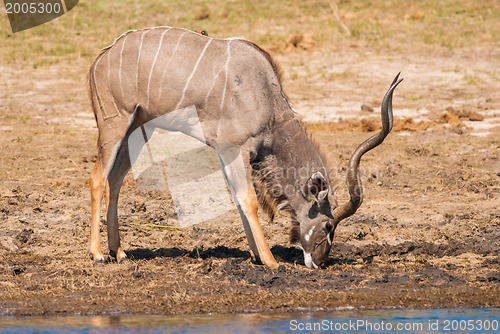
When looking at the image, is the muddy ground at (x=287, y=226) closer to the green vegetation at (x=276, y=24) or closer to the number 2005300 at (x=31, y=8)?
the green vegetation at (x=276, y=24)

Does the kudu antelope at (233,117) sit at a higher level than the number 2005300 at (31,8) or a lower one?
higher

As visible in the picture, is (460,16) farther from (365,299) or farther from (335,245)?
(365,299)

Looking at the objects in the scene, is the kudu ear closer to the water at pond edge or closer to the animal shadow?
the animal shadow

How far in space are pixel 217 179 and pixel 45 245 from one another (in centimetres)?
268

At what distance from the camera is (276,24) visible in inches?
694

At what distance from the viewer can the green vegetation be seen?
15656 millimetres

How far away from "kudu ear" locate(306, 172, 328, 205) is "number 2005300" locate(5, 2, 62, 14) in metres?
12.8

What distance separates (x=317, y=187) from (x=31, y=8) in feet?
43.8

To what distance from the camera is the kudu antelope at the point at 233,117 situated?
6.86 m

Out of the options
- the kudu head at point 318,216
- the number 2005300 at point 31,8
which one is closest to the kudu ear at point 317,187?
the kudu head at point 318,216

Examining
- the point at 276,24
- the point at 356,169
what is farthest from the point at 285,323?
the point at 276,24

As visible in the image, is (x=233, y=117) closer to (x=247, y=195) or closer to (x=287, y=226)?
(x=247, y=195)

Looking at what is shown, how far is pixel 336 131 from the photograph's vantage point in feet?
38.5

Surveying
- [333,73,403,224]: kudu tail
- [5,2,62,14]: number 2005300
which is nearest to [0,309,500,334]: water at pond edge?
[333,73,403,224]: kudu tail
